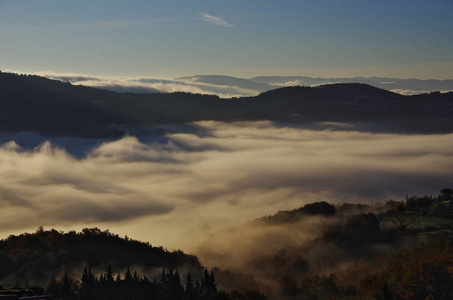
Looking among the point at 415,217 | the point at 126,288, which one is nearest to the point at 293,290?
the point at 126,288

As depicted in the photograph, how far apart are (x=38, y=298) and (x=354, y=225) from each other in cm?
14155

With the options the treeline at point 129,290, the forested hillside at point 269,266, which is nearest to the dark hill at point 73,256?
the forested hillside at point 269,266

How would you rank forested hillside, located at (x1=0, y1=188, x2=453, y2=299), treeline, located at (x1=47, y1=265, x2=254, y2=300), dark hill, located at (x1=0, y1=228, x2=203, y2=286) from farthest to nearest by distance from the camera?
dark hill, located at (x1=0, y1=228, x2=203, y2=286) < forested hillside, located at (x1=0, y1=188, x2=453, y2=299) < treeline, located at (x1=47, y1=265, x2=254, y2=300)

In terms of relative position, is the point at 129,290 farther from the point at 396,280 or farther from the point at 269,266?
the point at 269,266

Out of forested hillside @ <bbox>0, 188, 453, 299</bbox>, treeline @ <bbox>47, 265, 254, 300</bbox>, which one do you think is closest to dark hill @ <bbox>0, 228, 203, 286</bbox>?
forested hillside @ <bbox>0, 188, 453, 299</bbox>

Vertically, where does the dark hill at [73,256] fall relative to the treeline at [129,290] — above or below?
below

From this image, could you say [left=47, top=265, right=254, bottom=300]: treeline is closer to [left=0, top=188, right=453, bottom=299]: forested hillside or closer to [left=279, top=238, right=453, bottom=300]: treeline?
[left=0, top=188, right=453, bottom=299]: forested hillside

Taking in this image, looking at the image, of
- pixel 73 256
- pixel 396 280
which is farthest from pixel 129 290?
pixel 396 280

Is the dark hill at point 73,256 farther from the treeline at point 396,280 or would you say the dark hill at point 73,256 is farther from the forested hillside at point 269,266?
the treeline at point 396,280

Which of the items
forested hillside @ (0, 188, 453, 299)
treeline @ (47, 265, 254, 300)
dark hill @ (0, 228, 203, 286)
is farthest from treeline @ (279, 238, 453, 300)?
dark hill @ (0, 228, 203, 286)

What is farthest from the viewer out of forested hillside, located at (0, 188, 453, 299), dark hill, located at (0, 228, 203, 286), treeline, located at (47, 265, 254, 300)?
dark hill, located at (0, 228, 203, 286)

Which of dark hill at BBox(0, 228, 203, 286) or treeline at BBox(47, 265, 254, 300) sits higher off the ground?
treeline at BBox(47, 265, 254, 300)

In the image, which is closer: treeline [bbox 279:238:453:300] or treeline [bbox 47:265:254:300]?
treeline [bbox 47:265:254:300]

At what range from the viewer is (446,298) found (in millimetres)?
111000
